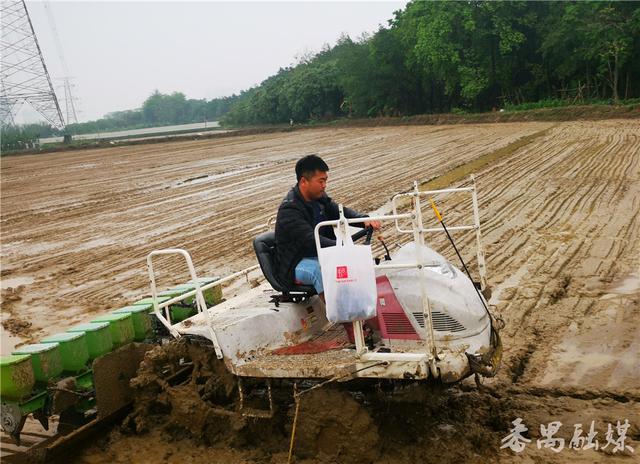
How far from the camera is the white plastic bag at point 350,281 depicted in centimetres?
419

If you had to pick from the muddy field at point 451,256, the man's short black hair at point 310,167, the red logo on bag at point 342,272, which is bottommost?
the muddy field at point 451,256

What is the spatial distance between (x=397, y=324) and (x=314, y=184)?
128cm

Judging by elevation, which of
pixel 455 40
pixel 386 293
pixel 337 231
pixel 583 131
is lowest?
pixel 583 131

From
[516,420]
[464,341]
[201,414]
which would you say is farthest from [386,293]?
[201,414]

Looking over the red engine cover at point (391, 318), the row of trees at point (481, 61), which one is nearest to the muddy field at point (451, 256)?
the red engine cover at point (391, 318)

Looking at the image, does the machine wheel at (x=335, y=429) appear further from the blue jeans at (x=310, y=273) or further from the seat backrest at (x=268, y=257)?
the seat backrest at (x=268, y=257)

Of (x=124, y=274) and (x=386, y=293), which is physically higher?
(x=386, y=293)

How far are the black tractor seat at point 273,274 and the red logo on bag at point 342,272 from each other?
905mm

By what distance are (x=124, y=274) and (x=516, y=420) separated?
754 cm

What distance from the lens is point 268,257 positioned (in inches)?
210

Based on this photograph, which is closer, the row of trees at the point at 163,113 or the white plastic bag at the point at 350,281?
the white plastic bag at the point at 350,281

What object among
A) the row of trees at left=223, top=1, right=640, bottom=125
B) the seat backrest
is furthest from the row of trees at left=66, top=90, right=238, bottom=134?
the seat backrest

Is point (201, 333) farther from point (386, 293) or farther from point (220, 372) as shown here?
point (386, 293)

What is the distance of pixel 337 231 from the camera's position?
435cm
